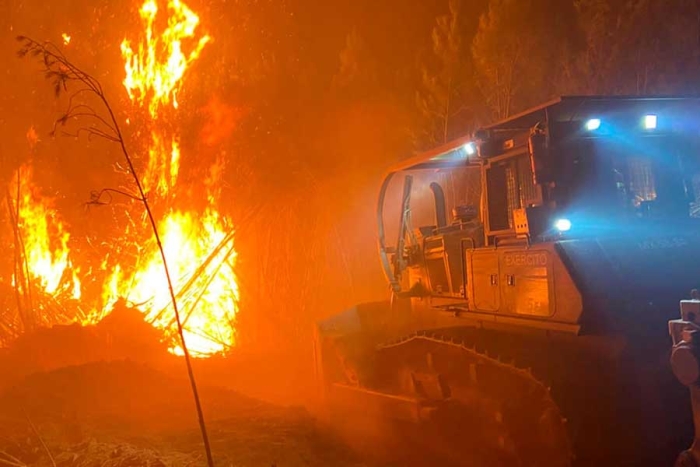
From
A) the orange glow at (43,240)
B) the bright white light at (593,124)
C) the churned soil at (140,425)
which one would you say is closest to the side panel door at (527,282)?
the bright white light at (593,124)

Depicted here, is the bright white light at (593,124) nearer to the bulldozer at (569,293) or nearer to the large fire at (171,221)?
the bulldozer at (569,293)

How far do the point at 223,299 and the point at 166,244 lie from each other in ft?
6.53

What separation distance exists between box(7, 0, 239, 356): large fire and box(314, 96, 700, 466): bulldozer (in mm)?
9076

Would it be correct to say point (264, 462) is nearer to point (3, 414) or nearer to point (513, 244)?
point (513, 244)

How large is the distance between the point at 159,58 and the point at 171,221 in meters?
4.17

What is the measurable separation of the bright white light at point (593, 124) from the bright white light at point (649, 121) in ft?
2.09

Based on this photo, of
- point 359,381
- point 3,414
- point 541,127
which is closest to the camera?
point 541,127

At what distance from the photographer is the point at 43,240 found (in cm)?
1700

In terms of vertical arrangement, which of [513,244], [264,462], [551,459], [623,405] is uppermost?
[513,244]

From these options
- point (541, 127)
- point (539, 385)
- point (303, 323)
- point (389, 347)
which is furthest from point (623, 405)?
point (303, 323)

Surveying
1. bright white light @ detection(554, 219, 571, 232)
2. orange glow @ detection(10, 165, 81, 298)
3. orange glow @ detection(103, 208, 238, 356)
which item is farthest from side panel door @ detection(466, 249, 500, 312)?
orange glow @ detection(10, 165, 81, 298)

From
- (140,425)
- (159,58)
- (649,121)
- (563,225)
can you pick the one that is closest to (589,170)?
(563,225)

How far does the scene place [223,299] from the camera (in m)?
15.6

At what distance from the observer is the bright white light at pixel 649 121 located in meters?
5.65
